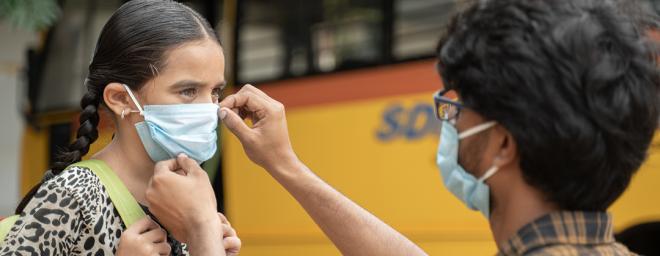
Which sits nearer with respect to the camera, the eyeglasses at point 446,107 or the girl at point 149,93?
the eyeglasses at point 446,107

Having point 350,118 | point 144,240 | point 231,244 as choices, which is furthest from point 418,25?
point 144,240

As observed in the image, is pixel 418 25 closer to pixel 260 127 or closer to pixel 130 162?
pixel 260 127

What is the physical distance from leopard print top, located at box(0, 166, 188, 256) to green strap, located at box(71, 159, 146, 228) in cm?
2

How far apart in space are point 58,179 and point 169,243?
0.99 ft

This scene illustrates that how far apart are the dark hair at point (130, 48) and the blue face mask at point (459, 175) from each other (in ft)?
2.57

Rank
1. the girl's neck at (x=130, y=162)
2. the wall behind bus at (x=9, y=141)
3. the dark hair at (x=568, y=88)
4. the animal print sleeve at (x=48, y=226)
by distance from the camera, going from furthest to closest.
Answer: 1. the wall behind bus at (x=9, y=141)
2. the girl's neck at (x=130, y=162)
3. the animal print sleeve at (x=48, y=226)
4. the dark hair at (x=568, y=88)

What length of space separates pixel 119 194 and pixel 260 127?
37 centimetres

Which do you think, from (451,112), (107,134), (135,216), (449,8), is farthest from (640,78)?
(449,8)

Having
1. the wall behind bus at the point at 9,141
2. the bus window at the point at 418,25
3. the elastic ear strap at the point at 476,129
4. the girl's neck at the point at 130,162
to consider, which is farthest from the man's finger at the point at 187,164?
the wall behind bus at the point at 9,141

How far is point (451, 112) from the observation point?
1.83 m

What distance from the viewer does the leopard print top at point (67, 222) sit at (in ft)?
6.82

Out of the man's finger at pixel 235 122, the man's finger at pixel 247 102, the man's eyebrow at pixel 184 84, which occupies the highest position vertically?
the man's eyebrow at pixel 184 84

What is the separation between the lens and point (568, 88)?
1.56 metres

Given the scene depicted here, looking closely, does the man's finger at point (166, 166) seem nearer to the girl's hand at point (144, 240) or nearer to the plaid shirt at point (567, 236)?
the girl's hand at point (144, 240)
